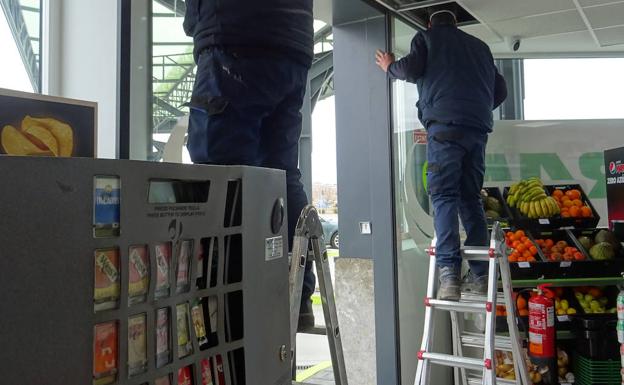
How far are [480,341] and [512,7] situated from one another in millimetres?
2132

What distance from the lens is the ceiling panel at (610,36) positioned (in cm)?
400

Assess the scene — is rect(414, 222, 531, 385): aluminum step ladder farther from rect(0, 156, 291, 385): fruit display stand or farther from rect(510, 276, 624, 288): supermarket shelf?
rect(0, 156, 291, 385): fruit display stand

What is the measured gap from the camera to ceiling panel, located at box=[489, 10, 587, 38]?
3.67 meters

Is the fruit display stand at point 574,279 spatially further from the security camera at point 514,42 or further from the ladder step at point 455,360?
the security camera at point 514,42

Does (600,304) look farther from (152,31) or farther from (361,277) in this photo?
(152,31)

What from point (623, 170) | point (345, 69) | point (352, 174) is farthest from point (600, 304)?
point (345, 69)

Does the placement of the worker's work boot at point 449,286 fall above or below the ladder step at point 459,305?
above

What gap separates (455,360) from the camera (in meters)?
2.69

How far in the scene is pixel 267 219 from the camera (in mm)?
882

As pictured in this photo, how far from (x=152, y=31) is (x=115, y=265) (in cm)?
128

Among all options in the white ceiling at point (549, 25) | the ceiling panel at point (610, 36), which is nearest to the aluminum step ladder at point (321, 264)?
the white ceiling at point (549, 25)

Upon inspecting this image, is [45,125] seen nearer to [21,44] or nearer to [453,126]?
[21,44]

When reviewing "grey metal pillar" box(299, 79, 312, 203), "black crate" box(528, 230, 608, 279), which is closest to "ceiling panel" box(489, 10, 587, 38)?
"grey metal pillar" box(299, 79, 312, 203)

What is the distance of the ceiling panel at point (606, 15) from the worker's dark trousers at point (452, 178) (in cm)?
139
